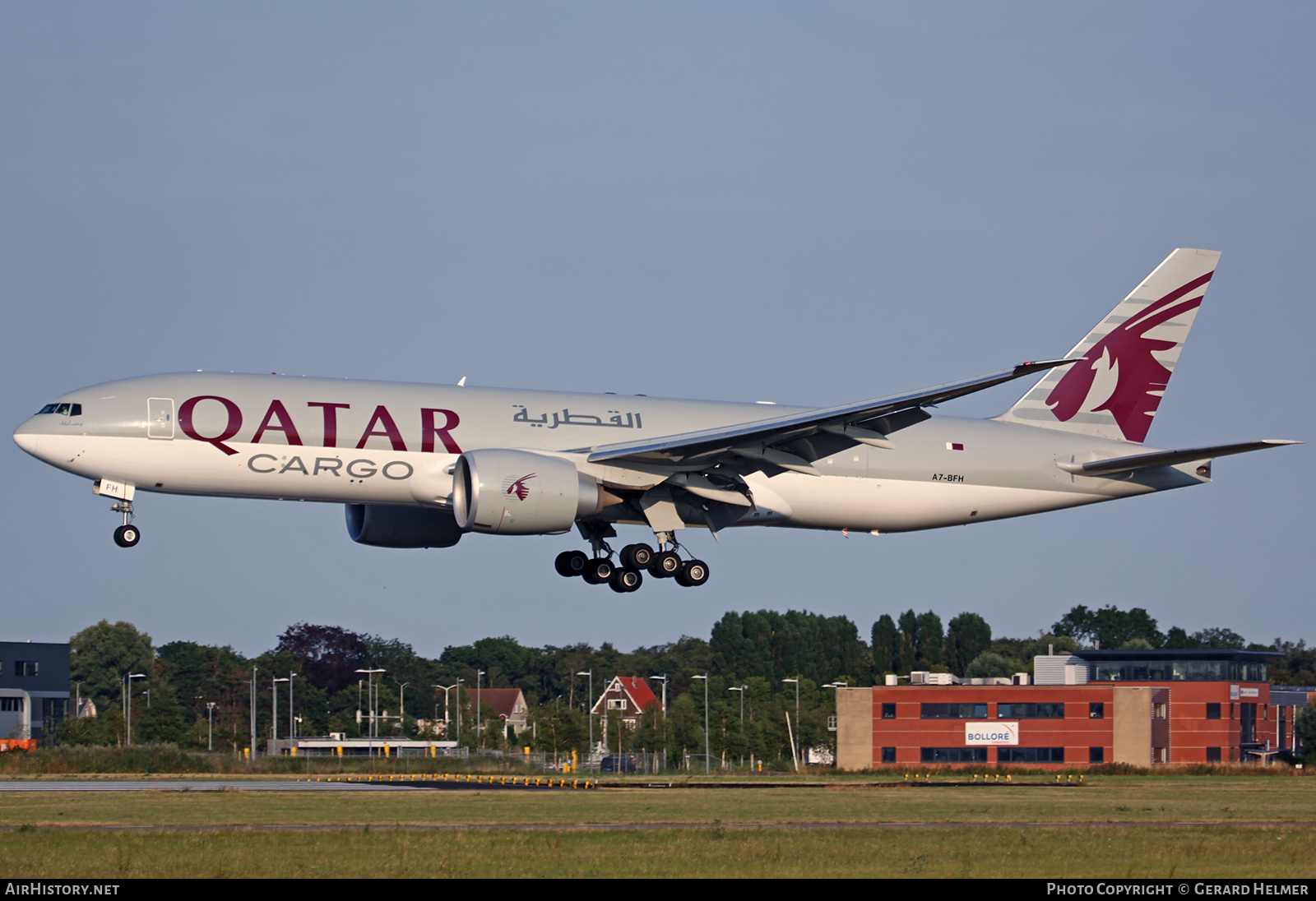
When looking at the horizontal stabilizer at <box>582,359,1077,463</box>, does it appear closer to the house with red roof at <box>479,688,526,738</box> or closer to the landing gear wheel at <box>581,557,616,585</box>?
the landing gear wheel at <box>581,557,616,585</box>

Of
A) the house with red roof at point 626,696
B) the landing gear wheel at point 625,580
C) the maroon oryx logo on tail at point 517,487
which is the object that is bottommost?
the house with red roof at point 626,696

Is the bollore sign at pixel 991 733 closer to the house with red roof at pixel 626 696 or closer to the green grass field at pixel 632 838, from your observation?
the green grass field at pixel 632 838

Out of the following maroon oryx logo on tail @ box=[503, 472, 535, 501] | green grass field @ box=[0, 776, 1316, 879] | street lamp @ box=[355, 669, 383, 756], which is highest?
maroon oryx logo on tail @ box=[503, 472, 535, 501]

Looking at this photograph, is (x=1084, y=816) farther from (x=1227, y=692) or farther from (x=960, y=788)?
(x=1227, y=692)

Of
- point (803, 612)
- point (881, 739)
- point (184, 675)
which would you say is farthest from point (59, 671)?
point (803, 612)

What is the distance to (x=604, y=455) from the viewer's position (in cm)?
3872

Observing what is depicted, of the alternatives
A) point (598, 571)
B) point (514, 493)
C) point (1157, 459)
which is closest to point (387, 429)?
point (514, 493)

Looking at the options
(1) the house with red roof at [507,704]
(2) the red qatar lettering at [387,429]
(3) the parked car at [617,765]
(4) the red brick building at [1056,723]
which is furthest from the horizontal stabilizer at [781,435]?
(1) the house with red roof at [507,704]

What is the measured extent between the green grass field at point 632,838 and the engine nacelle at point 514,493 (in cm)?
674

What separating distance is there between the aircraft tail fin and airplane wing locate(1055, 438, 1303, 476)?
2362 millimetres

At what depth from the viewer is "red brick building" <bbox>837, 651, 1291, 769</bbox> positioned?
295 feet

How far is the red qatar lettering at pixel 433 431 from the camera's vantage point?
3834 cm

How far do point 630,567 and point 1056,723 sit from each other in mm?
56121

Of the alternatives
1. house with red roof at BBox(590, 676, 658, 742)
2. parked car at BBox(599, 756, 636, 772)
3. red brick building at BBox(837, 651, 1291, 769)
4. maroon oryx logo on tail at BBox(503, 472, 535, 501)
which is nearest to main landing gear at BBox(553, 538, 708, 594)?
maroon oryx logo on tail at BBox(503, 472, 535, 501)
